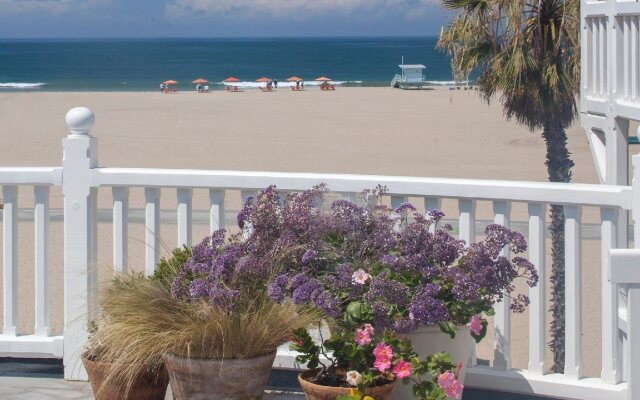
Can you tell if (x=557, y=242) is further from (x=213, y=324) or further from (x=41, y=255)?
(x=213, y=324)

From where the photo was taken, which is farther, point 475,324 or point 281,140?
point 281,140

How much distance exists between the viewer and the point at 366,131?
37.0 meters

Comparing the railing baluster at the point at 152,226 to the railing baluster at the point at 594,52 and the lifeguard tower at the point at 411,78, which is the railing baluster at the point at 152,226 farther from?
the lifeguard tower at the point at 411,78

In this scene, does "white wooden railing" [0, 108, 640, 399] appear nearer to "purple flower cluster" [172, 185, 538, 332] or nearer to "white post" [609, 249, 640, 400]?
"purple flower cluster" [172, 185, 538, 332]

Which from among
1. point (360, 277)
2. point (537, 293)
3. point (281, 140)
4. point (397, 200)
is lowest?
point (537, 293)

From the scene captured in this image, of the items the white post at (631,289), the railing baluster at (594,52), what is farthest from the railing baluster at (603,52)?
the white post at (631,289)

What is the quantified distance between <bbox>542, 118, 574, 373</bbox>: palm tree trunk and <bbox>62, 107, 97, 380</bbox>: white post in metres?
6.66

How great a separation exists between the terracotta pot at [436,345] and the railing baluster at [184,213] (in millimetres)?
1462

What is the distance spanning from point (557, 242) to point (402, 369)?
28.2 ft

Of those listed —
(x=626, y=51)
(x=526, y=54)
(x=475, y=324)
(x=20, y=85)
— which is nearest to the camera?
(x=475, y=324)

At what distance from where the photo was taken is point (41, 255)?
205 inches

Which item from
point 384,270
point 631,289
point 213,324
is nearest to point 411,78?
point 384,270

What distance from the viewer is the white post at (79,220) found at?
16.7 ft

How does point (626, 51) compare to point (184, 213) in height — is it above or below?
above
